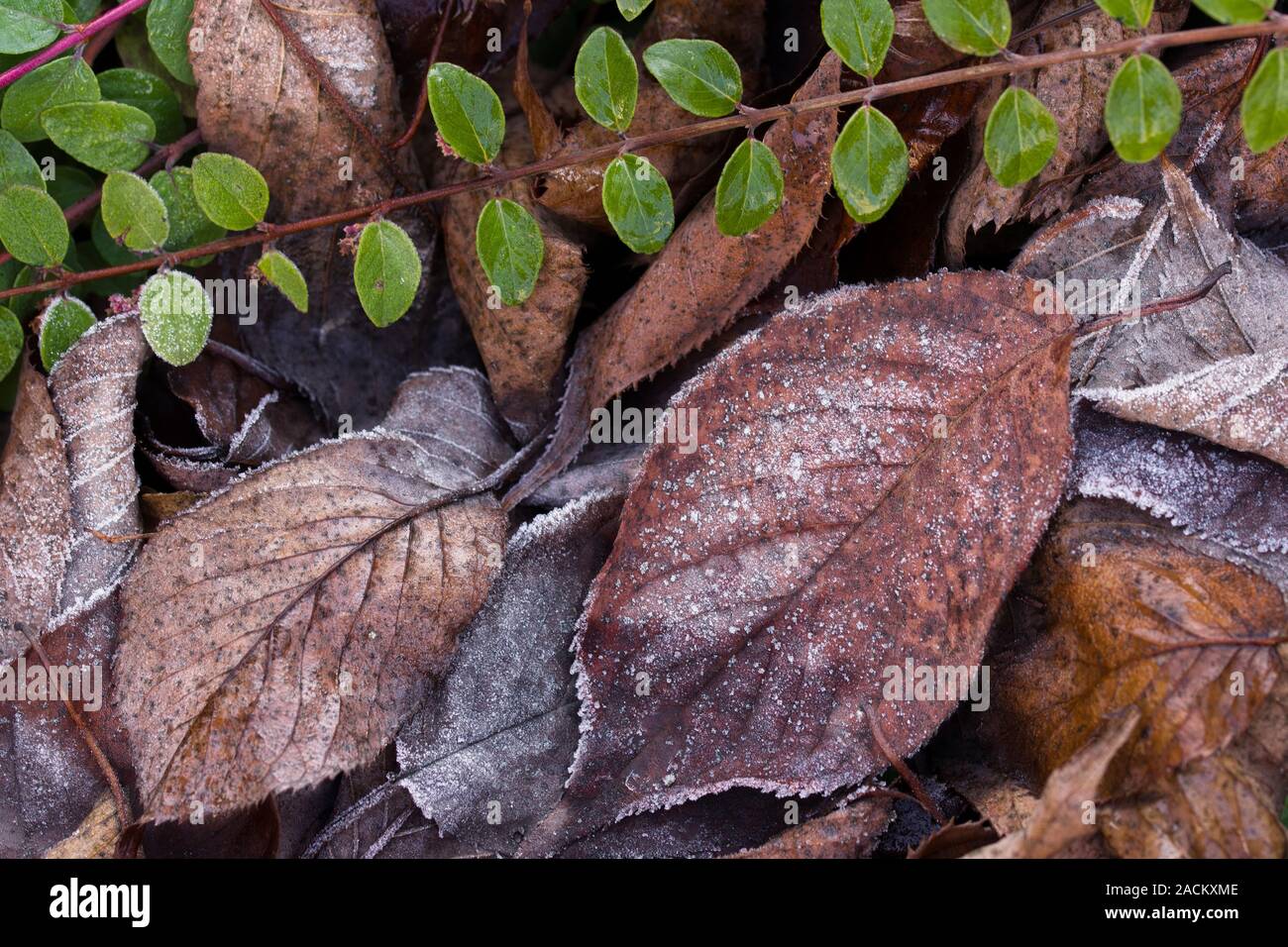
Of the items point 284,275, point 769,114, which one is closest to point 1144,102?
point 769,114

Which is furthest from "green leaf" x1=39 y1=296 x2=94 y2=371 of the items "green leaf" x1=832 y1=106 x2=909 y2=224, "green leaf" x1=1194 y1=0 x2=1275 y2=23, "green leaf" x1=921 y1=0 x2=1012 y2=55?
"green leaf" x1=1194 y1=0 x2=1275 y2=23

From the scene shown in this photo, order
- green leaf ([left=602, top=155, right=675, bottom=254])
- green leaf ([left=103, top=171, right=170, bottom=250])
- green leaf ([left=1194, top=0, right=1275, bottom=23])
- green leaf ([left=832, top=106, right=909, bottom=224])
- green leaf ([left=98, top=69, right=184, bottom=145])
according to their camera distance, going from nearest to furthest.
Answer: green leaf ([left=1194, top=0, right=1275, bottom=23]) → green leaf ([left=832, top=106, right=909, bottom=224]) → green leaf ([left=602, top=155, right=675, bottom=254]) → green leaf ([left=103, top=171, right=170, bottom=250]) → green leaf ([left=98, top=69, right=184, bottom=145])

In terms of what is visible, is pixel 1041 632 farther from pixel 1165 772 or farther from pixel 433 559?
pixel 433 559

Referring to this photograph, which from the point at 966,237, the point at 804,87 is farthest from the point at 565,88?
the point at 966,237

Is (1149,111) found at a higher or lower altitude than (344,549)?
higher

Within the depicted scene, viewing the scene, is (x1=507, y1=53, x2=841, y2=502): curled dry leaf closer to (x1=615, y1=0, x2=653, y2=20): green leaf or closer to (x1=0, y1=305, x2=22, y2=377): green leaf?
(x1=615, y1=0, x2=653, y2=20): green leaf
